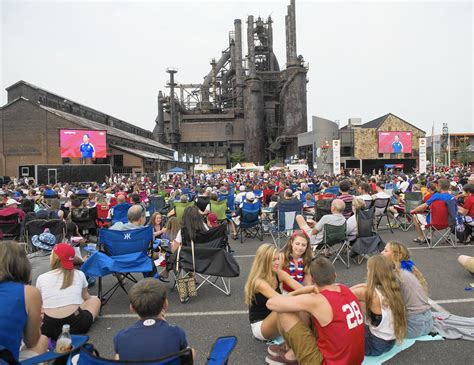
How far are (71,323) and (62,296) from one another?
0.32m

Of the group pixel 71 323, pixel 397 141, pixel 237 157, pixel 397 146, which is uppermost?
pixel 397 141

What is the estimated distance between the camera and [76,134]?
33.2m

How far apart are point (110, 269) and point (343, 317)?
3326 mm

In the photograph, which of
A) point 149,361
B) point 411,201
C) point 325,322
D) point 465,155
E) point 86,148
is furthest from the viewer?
point 465,155

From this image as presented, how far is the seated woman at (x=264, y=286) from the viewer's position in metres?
3.53

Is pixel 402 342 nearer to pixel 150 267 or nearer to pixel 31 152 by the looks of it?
pixel 150 267

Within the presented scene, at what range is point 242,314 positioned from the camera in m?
4.79

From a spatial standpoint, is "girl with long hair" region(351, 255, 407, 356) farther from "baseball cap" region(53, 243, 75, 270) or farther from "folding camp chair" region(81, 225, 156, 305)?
"folding camp chair" region(81, 225, 156, 305)

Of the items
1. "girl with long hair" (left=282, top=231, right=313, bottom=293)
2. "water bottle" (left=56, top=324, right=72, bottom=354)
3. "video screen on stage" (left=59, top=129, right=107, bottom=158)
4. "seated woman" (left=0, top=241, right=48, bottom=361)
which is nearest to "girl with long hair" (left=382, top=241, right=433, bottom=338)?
"girl with long hair" (left=282, top=231, right=313, bottom=293)

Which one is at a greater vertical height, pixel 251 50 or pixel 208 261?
pixel 251 50

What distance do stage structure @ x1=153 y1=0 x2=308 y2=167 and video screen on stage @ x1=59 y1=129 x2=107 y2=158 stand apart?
34.0 meters

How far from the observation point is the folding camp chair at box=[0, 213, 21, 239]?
8289mm

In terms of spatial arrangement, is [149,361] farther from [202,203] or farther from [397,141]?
[397,141]

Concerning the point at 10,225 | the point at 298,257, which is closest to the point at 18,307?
the point at 298,257
